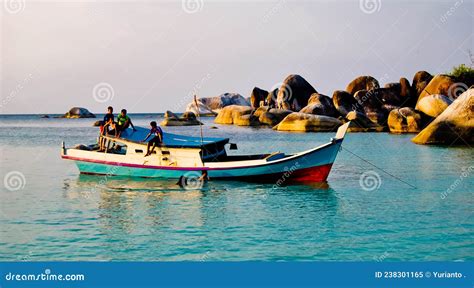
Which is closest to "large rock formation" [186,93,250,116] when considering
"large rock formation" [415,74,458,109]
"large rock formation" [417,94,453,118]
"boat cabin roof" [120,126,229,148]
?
"large rock formation" [415,74,458,109]

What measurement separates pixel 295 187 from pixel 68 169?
12327 mm

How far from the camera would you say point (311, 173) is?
65.8 ft

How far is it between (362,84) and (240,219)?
53437mm

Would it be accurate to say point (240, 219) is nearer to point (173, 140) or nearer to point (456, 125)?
point (173, 140)

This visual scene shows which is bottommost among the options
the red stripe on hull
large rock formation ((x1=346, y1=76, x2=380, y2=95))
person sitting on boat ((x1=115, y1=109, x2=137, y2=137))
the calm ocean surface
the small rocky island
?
the calm ocean surface

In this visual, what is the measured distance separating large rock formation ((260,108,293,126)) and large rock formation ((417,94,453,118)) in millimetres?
20297

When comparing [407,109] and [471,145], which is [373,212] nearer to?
[471,145]

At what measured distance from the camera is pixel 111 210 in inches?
640

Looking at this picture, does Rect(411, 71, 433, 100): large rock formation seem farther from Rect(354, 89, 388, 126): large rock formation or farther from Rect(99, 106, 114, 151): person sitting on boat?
Rect(99, 106, 114, 151): person sitting on boat

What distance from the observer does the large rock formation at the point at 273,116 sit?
214 ft

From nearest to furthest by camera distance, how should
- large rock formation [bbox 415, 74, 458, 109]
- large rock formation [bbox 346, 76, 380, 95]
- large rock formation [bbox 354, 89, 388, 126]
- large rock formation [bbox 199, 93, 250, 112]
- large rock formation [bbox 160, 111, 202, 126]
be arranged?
1. large rock formation [bbox 415, 74, 458, 109]
2. large rock formation [bbox 354, 89, 388, 126]
3. large rock formation [bbox 346, 76, 380, 95]
4. large rock formation [bbox 160, 111, 202, 126]
5. large rock formation [bbox 199, 93, 250, 112]

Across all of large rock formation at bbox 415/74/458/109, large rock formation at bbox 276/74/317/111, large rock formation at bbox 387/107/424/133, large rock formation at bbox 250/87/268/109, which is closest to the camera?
large rock formation at bbox 387/107/424/133

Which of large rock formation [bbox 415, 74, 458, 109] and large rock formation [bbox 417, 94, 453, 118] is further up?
→ large rock formation [bbox 415, 74, 458, 109]

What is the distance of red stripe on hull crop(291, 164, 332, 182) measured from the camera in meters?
20.0
